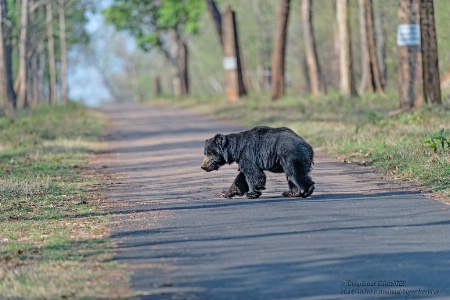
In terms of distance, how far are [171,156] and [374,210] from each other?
887 cm

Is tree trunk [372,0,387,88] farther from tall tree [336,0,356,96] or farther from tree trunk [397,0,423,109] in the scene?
tree trunk [397,0,423,109]

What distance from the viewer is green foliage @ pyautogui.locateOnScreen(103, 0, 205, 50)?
2275 inches

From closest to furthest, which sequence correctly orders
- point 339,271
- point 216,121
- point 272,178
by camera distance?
1. point 339,271
2. point 272,178
3. point 216,121

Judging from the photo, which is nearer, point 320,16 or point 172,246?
point 172,246

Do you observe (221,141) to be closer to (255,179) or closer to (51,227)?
(255,179)

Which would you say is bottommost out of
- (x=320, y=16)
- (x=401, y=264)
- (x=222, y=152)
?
(x=401, y=264)

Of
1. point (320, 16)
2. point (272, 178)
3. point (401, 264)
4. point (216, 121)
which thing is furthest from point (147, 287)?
point (320, 16)

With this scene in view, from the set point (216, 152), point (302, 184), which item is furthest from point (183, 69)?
point (302, 184)

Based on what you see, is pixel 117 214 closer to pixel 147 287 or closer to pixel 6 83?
pixel 147 287

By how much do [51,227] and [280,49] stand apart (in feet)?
84.7

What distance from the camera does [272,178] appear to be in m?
15.1

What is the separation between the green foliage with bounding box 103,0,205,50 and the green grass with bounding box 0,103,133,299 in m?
36.4

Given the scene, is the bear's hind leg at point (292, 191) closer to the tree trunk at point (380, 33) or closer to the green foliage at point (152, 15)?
the tree trunk at point (380, 33)

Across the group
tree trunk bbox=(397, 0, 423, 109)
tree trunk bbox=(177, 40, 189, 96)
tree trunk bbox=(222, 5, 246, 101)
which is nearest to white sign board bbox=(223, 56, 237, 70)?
tree trunk bbox=(222, 5, 246, 101)
